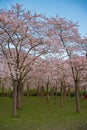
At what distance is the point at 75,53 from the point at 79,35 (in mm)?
1998

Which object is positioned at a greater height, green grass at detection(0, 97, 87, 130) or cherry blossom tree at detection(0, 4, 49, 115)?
cherry blossom tree at detection(0, 4, 49, 115)

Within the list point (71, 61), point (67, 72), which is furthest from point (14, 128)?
point (67, 72)

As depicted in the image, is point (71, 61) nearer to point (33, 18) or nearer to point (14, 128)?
point (33, 18)

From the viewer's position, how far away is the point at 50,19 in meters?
21.1

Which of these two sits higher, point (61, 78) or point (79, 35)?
point (79, 35)

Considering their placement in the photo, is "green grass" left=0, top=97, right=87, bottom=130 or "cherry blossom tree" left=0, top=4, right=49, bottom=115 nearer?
"green grass" left=0, top=97, right=87, bottom=130

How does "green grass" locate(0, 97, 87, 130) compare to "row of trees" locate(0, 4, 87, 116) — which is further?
"row of trees" locate(0, 4, 87, 116)

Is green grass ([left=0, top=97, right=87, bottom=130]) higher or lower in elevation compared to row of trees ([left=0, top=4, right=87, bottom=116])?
lower

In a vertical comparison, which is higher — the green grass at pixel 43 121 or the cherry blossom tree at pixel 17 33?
the cherry blossom tree at pixel 17 33

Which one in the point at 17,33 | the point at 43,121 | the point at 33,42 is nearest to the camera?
the point at 43,121

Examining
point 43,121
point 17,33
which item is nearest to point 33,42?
point 17,33

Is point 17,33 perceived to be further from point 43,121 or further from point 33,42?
point 43,121

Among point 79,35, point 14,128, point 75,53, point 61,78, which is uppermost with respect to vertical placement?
point 79,35

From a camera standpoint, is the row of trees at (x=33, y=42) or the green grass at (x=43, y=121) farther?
the row of trees at (x=33, y=42)
